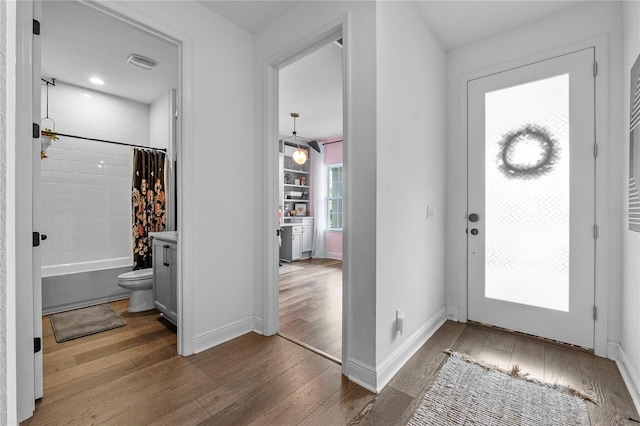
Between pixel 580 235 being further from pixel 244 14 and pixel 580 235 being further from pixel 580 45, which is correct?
pixel 244 14

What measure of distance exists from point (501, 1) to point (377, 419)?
9.44 ft

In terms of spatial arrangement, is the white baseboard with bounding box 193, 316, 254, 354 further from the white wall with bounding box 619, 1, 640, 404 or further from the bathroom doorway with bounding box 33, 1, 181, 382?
the white wall with bounding box 619, 1, 640, 404

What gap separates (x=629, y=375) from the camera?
1.76 metres

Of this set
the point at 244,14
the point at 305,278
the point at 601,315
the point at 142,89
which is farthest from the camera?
the point at 305,278

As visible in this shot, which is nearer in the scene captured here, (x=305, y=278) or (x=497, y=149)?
(x=497, y=149)

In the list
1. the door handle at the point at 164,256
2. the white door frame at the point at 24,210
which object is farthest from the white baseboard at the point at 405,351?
the door handle at the point at 164,256

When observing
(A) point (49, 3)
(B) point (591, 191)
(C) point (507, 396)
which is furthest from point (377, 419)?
(A) point (49, 3)

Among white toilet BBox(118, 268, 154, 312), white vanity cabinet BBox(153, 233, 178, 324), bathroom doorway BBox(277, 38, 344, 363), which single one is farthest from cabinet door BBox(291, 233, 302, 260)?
white vanity cabinet BBox(153, 233, 178, 324)

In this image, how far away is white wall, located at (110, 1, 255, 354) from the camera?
2.10 m

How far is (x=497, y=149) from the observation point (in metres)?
2.55

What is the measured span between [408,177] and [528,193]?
3.71 feet

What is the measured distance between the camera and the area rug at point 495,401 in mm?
1462

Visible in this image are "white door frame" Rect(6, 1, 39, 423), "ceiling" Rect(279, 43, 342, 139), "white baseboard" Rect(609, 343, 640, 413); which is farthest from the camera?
"ceiling" Rect(279, 43, 342, 139)

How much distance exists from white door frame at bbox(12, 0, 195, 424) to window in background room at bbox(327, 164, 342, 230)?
4.82 meters
